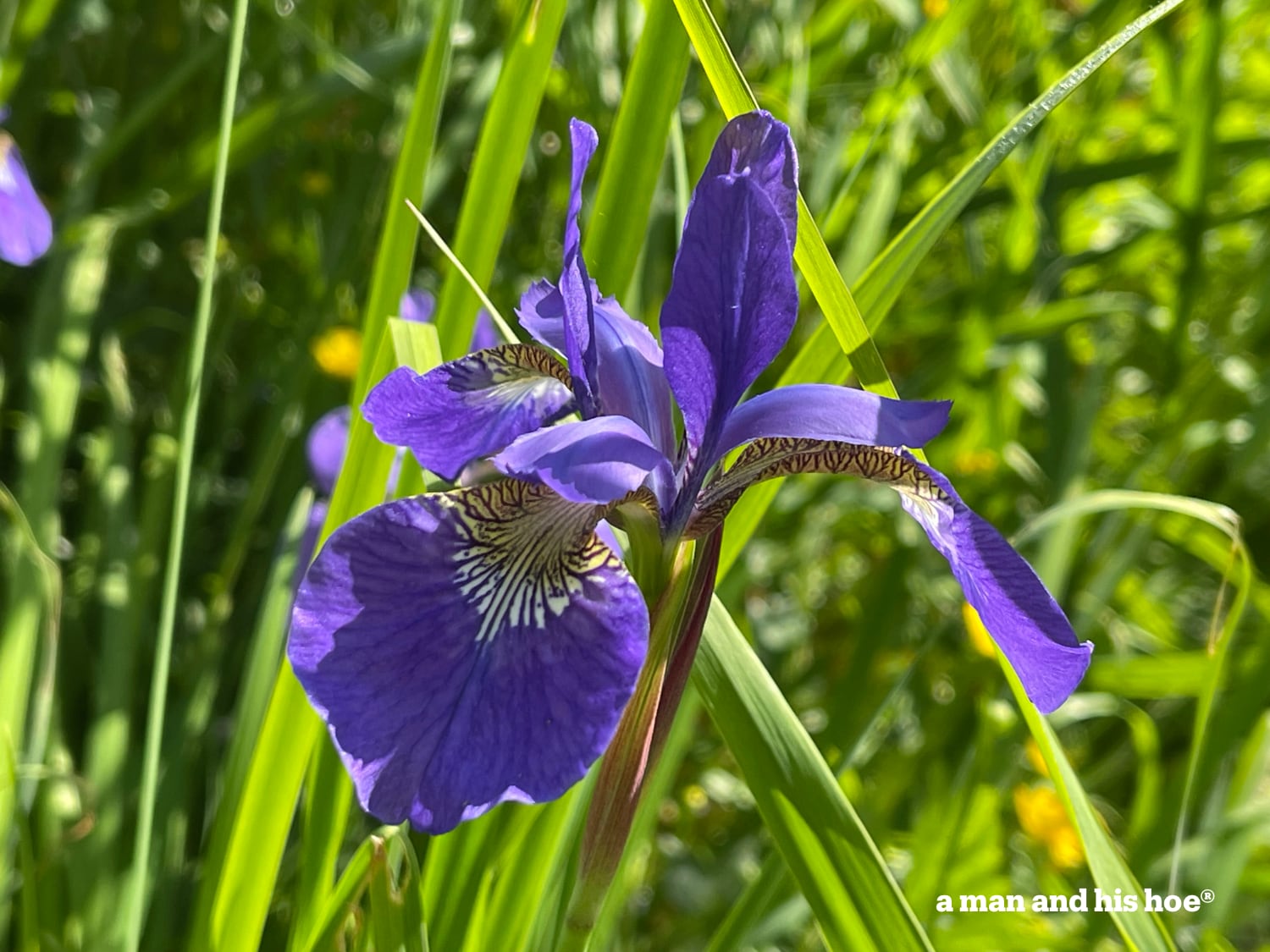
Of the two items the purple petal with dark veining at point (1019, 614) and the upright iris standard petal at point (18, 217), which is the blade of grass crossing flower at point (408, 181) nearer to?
the purple petal with dark veining at point (1019, 614)

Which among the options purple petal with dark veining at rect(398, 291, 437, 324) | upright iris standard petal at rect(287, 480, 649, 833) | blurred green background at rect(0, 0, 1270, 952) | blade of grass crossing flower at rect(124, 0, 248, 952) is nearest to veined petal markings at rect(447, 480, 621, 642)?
upright iris standard petal at rect(287, 480, 649, 833)

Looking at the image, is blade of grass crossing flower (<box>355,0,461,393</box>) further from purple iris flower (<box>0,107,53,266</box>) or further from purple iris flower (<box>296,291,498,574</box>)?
purple iris flower (<box>0,107,53,266</box>)

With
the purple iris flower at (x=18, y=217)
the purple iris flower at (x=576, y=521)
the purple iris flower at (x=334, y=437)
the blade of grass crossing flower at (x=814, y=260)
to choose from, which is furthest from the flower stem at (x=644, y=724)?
the purple iris flower at (x=18, y=217)

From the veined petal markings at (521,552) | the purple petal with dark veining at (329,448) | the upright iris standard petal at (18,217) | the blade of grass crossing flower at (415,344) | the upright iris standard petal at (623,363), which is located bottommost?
the veined petal markings at (521,552)

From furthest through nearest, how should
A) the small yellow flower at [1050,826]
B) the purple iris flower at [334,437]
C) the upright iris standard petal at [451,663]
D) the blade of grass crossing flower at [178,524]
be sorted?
the small yellow flower at [1050,826]
the purple iris flower at [334,437]
the blade of grass crossing flower at [178,524]
the upright iris standard petal at [451,663]

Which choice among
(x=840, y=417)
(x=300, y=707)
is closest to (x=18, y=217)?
(x=300, y=707)

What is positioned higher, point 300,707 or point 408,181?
point 408,181

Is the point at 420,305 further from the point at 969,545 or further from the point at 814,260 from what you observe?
the point at 969,545
